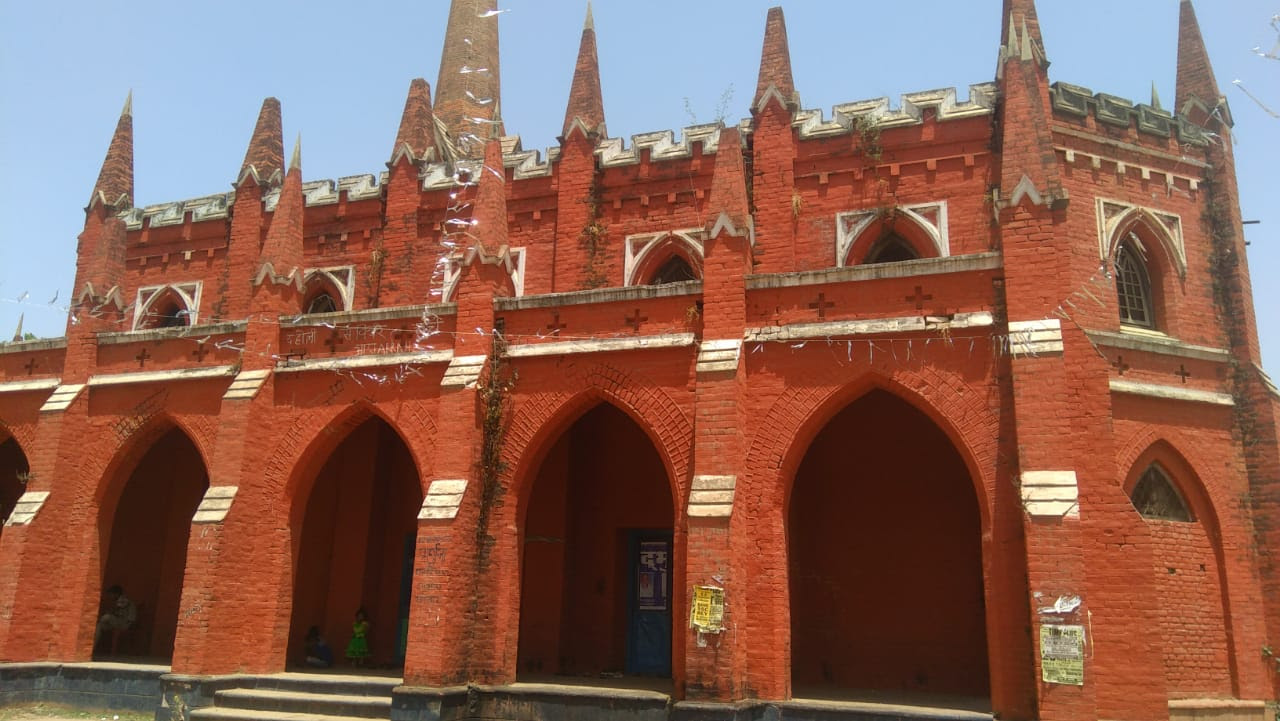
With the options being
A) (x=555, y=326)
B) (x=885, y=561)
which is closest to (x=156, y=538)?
(x=555, y=326)

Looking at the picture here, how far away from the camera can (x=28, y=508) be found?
17.5 meters

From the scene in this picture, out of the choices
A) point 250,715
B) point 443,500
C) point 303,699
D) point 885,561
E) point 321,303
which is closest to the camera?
point 250,715

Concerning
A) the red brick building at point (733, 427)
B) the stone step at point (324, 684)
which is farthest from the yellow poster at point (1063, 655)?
the stone step at point (324, 684)

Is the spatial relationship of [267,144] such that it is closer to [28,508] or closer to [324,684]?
[28,508]

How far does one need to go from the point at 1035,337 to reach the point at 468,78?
21648mm

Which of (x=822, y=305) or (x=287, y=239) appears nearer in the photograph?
(x=822, y=305)

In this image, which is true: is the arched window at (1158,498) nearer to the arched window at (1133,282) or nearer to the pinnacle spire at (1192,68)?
the arched window at (1133,282)

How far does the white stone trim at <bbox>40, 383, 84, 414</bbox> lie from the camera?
18.1 m

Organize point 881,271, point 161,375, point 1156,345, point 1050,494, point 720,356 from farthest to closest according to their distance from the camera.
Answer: point 161,375, point 1156,345, point 720,356, point 881,271, point 1050,494

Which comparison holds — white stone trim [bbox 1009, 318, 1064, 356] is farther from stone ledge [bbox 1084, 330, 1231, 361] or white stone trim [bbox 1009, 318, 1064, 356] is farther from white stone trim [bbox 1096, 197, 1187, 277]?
white stone trim [bbox 1096, 197, 1187, 277]

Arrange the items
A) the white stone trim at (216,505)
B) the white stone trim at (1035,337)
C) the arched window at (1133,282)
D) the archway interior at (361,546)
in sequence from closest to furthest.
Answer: the white stone trim at (1035,337)
the white stone trim at (216,505)
the arched window at (1133,282)
the archway interior at (361,546)

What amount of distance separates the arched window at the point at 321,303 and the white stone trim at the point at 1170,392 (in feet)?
52.6

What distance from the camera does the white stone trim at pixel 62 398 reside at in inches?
711

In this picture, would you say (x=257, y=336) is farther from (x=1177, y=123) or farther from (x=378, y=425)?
(x=1177, y=123)
